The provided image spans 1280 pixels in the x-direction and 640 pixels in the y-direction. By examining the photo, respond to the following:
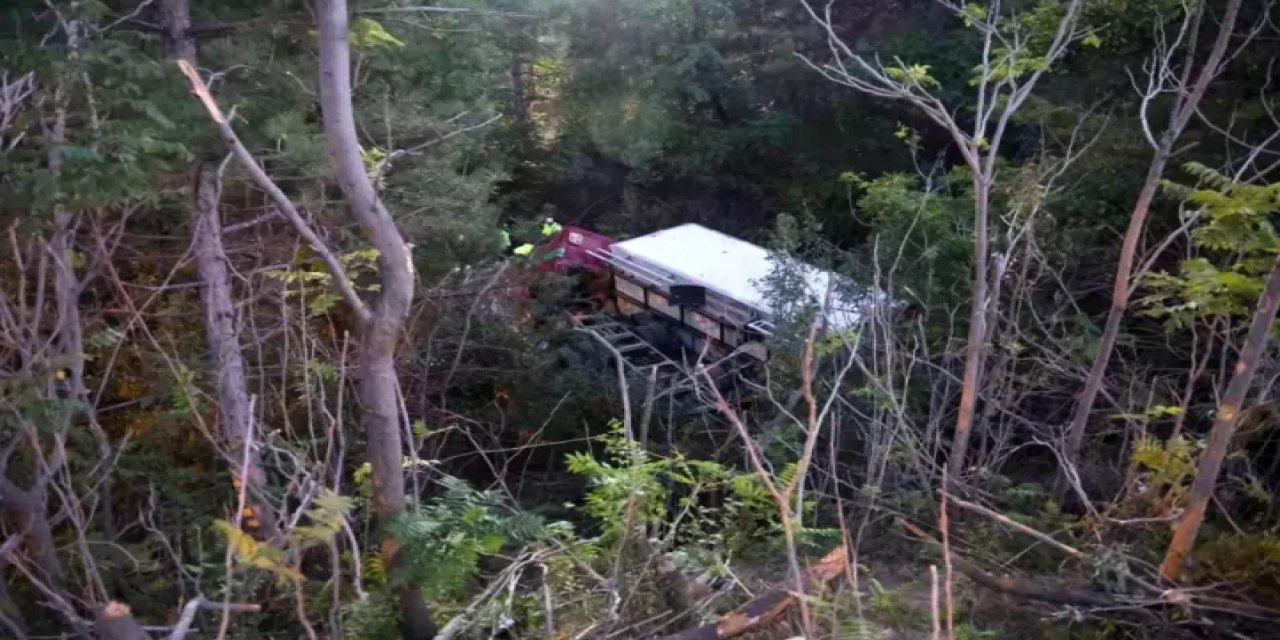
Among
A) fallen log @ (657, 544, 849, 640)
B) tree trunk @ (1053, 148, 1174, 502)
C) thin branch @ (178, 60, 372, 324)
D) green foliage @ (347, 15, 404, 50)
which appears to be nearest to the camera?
thin branch @ (178, 60, 372, 324)

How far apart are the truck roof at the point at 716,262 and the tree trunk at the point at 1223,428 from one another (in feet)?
13.9

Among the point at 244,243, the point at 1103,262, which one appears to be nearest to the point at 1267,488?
the point at 1103,262

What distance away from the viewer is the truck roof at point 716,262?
9.88 meters


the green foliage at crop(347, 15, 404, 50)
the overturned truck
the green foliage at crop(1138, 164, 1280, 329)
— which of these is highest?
the green foliage at crop(347, 15, 404, 50)

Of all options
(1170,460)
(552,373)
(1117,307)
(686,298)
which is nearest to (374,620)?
(1170,460)

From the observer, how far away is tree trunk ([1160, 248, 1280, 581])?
4.72 metres

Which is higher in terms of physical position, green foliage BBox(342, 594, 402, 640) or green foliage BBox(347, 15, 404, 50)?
green foliage BBox(347, 15, 404, 50)

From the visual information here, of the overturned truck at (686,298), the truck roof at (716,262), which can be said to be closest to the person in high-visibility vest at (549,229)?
the overturned truck at (686,298)

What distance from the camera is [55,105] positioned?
5.28 m

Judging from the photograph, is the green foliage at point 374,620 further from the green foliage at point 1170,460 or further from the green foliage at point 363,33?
the green foliage at point 1170,460

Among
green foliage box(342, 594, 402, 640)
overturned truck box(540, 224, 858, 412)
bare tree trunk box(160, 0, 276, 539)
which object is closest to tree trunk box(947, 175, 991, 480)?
overturned truck box(540, 224, 858, 412)

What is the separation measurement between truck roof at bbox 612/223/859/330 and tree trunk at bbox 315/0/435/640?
5.16 m

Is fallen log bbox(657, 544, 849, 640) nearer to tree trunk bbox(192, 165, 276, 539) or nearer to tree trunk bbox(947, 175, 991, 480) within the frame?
tree trunk bbox(947, 175, 991, 480)

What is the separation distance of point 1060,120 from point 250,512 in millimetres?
8193
